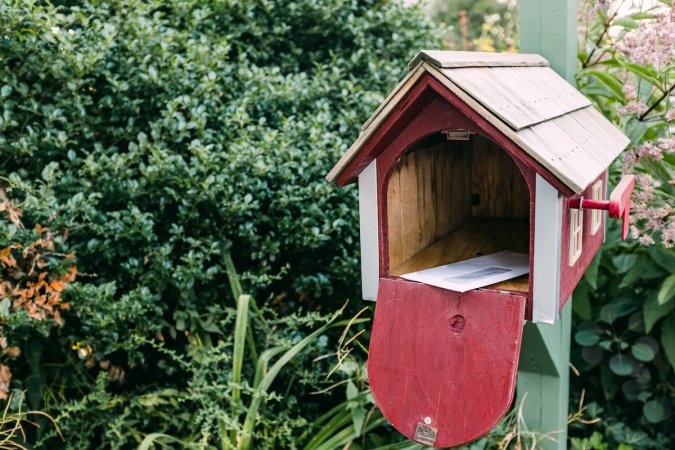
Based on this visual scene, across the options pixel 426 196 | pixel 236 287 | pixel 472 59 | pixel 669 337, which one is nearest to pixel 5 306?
pixel 236 287

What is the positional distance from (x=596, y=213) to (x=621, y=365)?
973 millimetres

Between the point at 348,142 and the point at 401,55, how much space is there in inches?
27.9

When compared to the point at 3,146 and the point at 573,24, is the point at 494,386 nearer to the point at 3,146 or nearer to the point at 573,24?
the point at 573,24

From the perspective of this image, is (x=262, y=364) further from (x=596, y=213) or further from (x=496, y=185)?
(x=596, y=213)

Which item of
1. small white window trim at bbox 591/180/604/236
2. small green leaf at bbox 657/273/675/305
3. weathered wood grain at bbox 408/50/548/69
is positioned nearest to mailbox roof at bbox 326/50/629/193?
weathered wood grain at bbox 408/50/548/69

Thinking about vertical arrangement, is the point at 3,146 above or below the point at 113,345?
above

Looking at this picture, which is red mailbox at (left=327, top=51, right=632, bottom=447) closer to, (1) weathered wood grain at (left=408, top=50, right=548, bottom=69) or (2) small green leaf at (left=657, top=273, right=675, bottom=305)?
(1) weathered wood grain at (left=408, top=50, right=548, bottom=69)

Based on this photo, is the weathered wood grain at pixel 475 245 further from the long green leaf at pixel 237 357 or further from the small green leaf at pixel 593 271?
the long green leaf at pixel 237 357

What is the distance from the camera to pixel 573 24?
211cm

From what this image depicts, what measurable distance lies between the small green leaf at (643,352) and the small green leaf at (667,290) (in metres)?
0.38

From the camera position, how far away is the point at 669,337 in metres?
2.56

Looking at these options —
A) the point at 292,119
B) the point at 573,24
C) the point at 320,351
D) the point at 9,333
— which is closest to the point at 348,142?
the point at 292,119

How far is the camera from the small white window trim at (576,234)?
63.9 inches

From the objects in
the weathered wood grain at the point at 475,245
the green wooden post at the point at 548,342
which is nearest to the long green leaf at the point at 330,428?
the green wooden post at the point at 548,342
